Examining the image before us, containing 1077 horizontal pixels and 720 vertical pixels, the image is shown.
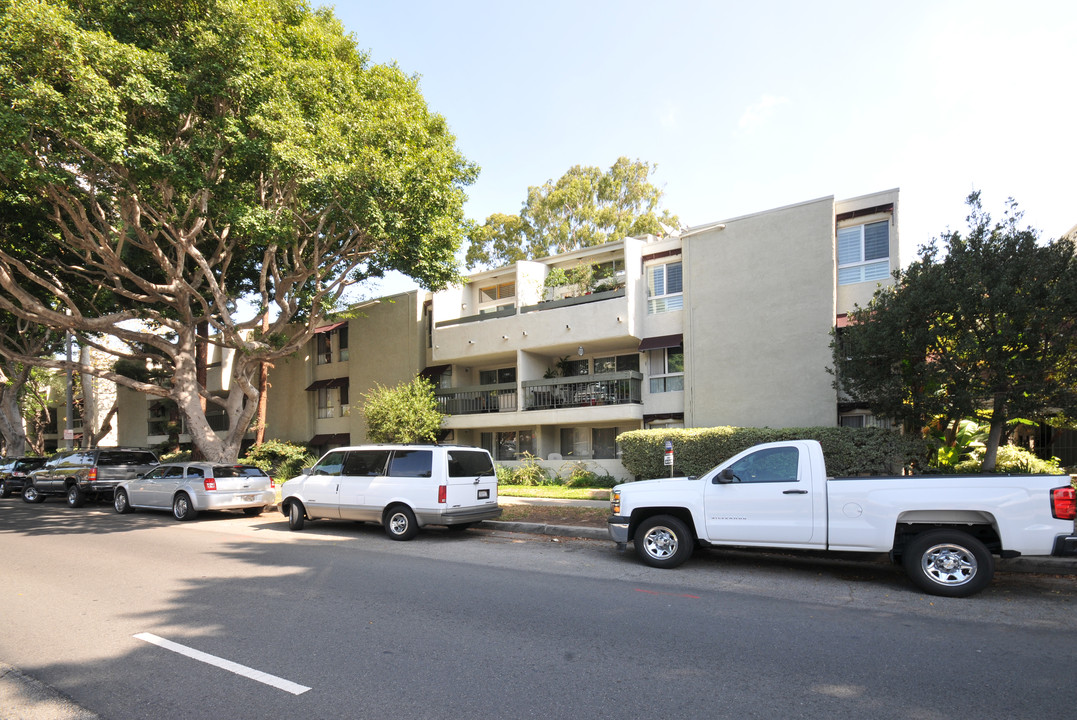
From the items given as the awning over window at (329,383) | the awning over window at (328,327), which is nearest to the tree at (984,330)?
the awning over window at (328,327)

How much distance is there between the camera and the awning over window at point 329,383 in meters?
28.5

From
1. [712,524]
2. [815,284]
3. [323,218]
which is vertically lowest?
[712,524]

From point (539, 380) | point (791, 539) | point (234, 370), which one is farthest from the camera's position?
point (539, 380)

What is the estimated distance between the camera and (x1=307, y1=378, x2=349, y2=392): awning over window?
28469 mm

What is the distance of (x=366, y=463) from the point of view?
486 inches

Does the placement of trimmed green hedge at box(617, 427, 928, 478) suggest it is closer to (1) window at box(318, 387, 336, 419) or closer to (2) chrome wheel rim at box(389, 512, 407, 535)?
(2) chrome wheel rim at box(389, 512, 407, 535)

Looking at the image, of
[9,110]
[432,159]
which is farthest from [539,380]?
[9,110]

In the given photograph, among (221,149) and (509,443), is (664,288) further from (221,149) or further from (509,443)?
(221,149)

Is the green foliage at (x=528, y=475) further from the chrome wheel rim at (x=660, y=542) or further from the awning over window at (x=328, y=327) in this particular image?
the chrome wheel rim at (x=660, y=542)

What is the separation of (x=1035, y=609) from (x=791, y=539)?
2486mm

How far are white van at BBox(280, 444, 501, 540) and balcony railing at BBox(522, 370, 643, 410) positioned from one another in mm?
8353

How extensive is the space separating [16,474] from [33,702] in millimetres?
26081

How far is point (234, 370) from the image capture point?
62.2ft

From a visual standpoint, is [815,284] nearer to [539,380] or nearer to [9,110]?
[539,380]
